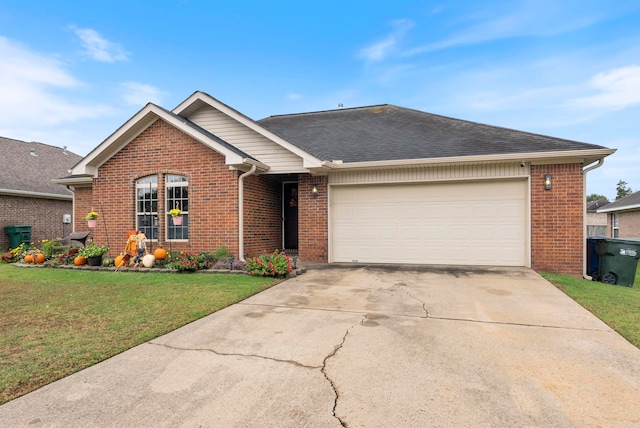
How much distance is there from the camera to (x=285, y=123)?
13.6 m

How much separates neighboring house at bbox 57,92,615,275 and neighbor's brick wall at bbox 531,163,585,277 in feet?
0.08

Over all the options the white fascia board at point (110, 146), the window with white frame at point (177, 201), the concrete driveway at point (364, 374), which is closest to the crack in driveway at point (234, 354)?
the concrete driveway at point (364, 374)

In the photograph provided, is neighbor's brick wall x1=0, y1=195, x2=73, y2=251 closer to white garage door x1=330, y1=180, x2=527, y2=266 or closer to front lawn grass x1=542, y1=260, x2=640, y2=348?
A: white garage door x1=330, y1=180, x2=527, y2=266

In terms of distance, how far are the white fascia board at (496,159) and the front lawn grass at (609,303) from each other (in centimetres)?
280

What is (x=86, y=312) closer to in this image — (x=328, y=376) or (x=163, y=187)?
(x=328, y=376)

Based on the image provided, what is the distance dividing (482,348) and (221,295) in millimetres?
4118

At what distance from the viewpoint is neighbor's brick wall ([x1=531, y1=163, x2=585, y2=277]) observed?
26.0 feet

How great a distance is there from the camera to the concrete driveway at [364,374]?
2234 mm

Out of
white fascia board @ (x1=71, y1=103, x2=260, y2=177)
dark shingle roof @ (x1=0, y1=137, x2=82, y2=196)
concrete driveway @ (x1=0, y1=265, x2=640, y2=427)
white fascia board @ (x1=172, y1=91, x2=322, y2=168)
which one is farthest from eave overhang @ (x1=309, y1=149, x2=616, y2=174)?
dark shingle roof @ (x1=0, y1=137, x2=82, y2=196)

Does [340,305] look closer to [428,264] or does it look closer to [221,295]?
[221,295]

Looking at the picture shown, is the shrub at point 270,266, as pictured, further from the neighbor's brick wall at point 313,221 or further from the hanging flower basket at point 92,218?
the hanging flower basket at point 92,218

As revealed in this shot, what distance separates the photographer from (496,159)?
800 centimetres

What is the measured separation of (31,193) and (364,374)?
60.6ft

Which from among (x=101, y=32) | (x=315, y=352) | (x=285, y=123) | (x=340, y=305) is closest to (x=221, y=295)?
(x=340, y=305)
